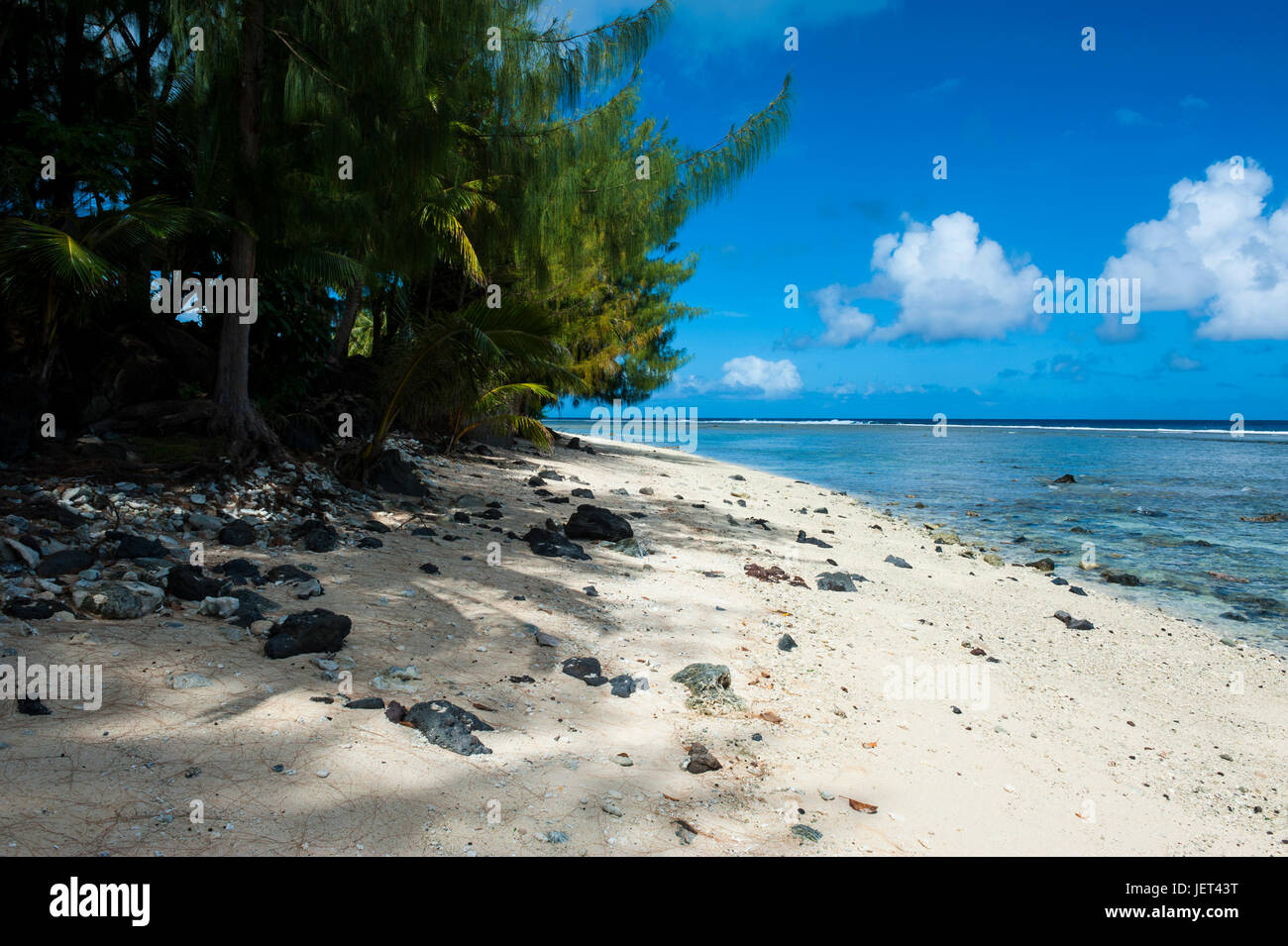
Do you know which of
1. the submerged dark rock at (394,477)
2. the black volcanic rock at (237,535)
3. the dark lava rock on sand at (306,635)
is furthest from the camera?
the submerged dark rock at (394,477)

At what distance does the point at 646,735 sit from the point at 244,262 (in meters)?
6.86

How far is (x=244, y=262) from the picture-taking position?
768 cm

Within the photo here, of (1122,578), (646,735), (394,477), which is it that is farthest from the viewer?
(1122,578)

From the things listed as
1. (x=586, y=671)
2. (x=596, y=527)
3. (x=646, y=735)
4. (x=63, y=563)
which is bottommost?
(x=646, y=735)

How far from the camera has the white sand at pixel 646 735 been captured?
2.78m

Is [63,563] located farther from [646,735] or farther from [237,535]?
[646,735]

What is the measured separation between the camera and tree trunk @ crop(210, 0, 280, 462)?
286 inches

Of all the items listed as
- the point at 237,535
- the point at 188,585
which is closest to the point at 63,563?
the point at 188,585

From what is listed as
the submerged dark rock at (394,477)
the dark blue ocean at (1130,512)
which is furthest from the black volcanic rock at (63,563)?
the dark blue ocean at (1130,512)

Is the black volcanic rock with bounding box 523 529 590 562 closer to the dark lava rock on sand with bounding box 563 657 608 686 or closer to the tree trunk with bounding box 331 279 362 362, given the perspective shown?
the dark lava rock on sand with bounding box 563 657 608 686

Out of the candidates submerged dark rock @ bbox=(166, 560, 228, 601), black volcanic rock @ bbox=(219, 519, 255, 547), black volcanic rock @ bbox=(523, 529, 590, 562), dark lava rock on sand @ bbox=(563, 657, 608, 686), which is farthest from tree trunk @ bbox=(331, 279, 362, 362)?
dark lava rock on sand @ bbox=(563, 657, 608, 686)

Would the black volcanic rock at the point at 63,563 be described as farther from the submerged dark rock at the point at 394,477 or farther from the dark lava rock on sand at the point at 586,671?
the submerged dark rock at the point at 394,477

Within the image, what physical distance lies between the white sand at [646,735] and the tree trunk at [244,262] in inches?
87.3

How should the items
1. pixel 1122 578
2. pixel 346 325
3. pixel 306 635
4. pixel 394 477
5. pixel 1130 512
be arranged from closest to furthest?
pixel 306 635 < pixel 394 477 < pixel 1122 578 < pixel 346 325 < pixel 1130 512
